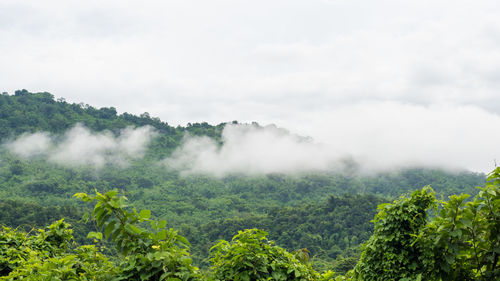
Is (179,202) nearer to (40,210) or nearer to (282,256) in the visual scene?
(40,210)

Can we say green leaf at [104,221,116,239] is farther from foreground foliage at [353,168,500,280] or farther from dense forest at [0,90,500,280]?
foreground foliage at [353,168,500,280]

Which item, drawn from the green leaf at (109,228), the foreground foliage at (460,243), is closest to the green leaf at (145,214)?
the green leaf at (109,228)

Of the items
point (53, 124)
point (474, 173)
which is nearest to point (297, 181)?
point (474, 173)

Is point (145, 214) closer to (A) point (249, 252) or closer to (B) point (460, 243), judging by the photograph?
(A) point (249, 252)

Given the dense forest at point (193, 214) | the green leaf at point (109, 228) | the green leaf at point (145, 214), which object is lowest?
the dense forest at point (193, 214)

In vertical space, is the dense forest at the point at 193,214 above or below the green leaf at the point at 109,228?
below

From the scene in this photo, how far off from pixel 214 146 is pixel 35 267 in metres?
104

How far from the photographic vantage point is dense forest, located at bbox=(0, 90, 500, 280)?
137 inches

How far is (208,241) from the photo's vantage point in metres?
49.4

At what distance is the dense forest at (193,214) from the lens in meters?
3.49

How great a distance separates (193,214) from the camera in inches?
2648

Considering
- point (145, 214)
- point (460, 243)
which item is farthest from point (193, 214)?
point (460, 243)

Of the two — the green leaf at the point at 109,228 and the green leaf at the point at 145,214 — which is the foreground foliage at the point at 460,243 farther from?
the green leaf at the point at 109,228

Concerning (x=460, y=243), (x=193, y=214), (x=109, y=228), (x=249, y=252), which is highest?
(x=109, y=228)
